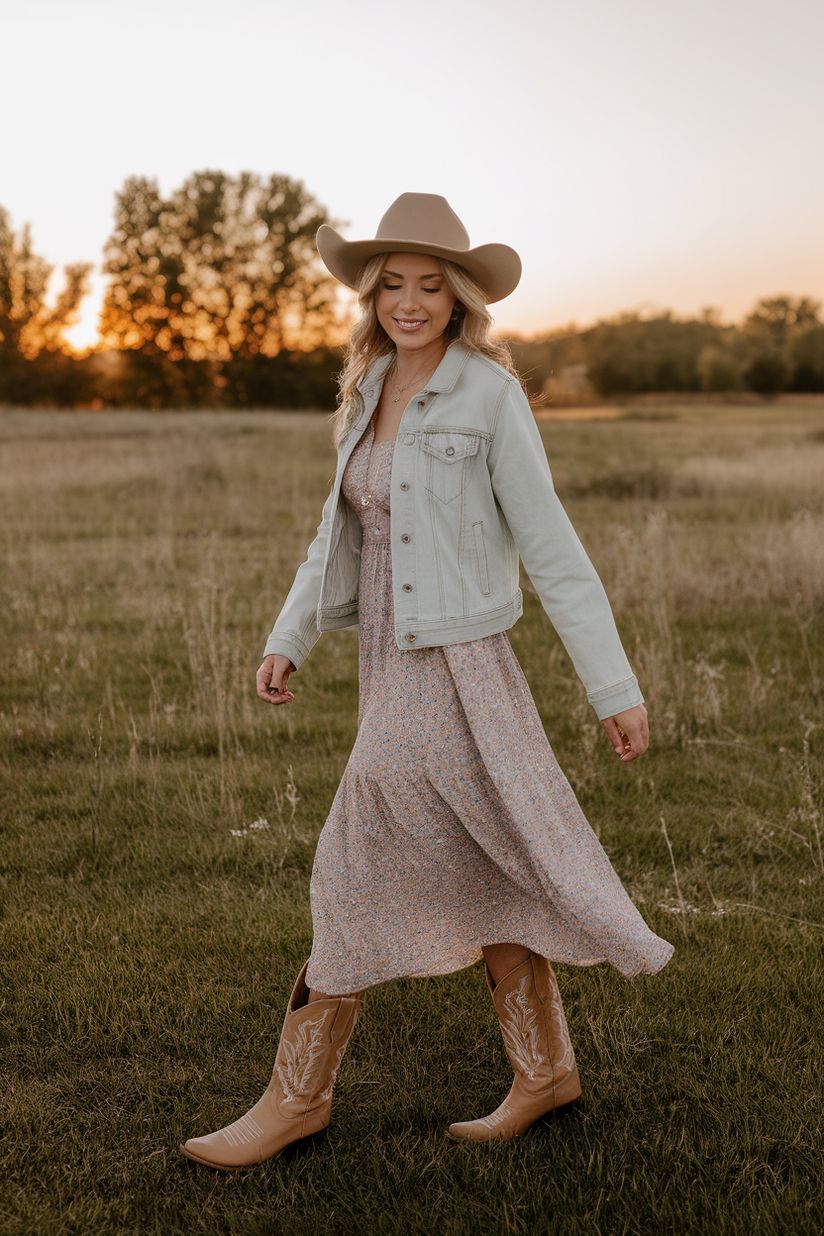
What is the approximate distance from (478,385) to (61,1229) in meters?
2.08

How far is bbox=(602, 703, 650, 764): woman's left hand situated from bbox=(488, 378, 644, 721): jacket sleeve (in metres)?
0.02

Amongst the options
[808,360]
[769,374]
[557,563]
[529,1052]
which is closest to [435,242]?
[557,563]

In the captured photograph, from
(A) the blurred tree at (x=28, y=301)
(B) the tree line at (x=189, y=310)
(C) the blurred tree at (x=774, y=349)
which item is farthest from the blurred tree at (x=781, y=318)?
(A) the blurred tree at (x=28, y=301)

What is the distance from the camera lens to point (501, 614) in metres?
2.33

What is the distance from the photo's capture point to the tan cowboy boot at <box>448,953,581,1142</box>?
244cm

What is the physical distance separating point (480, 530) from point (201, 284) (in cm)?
5056

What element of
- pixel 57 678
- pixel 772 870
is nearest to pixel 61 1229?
pixel 772 870

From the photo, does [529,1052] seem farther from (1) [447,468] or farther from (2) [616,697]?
(1) [447,468]

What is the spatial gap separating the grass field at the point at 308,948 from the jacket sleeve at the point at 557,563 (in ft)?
3.71

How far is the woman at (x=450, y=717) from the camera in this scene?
225cm

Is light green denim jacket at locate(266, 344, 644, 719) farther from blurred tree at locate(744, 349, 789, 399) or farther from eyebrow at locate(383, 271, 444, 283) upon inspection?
blurred tree at locate(744, 349, 789, 399)

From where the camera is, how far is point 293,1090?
2404mm

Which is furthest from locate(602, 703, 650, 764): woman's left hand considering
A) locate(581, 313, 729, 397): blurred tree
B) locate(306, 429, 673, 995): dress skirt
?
locate(581, 313, 729, 397): blurred tree

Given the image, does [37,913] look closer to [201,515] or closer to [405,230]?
[405,230]
